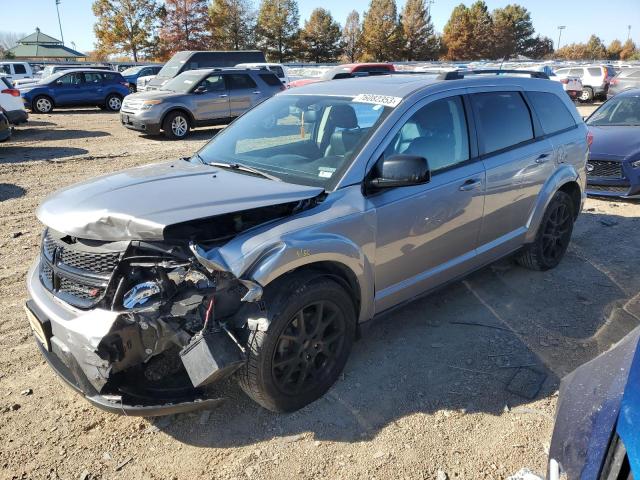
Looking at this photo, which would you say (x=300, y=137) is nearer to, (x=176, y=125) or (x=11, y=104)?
(x=176, y=125)

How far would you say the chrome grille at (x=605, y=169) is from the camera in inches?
301

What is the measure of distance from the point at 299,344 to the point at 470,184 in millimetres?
1809

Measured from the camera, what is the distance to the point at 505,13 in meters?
77.7

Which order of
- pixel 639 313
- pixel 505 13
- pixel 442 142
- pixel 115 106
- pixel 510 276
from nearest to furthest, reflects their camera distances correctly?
pixel 442 142
pixel 639 313
pixel 510 276
pixel 115 106
pixel 505 13

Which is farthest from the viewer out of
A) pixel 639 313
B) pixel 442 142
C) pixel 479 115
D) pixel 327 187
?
pixel 639 313

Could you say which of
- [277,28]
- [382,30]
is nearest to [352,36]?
[382,30]

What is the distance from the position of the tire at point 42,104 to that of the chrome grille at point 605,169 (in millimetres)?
18947

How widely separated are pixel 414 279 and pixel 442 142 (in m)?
1.02

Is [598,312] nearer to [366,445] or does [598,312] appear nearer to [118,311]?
[366,445]

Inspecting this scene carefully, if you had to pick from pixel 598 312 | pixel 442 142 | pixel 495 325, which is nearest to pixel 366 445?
pixel 495 325

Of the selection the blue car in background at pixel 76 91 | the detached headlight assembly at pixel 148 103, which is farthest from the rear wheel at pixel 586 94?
the blue car in background at pixel 76 91

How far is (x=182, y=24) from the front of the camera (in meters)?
51.5

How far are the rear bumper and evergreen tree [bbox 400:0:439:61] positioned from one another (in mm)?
60433

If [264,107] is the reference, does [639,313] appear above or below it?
below
